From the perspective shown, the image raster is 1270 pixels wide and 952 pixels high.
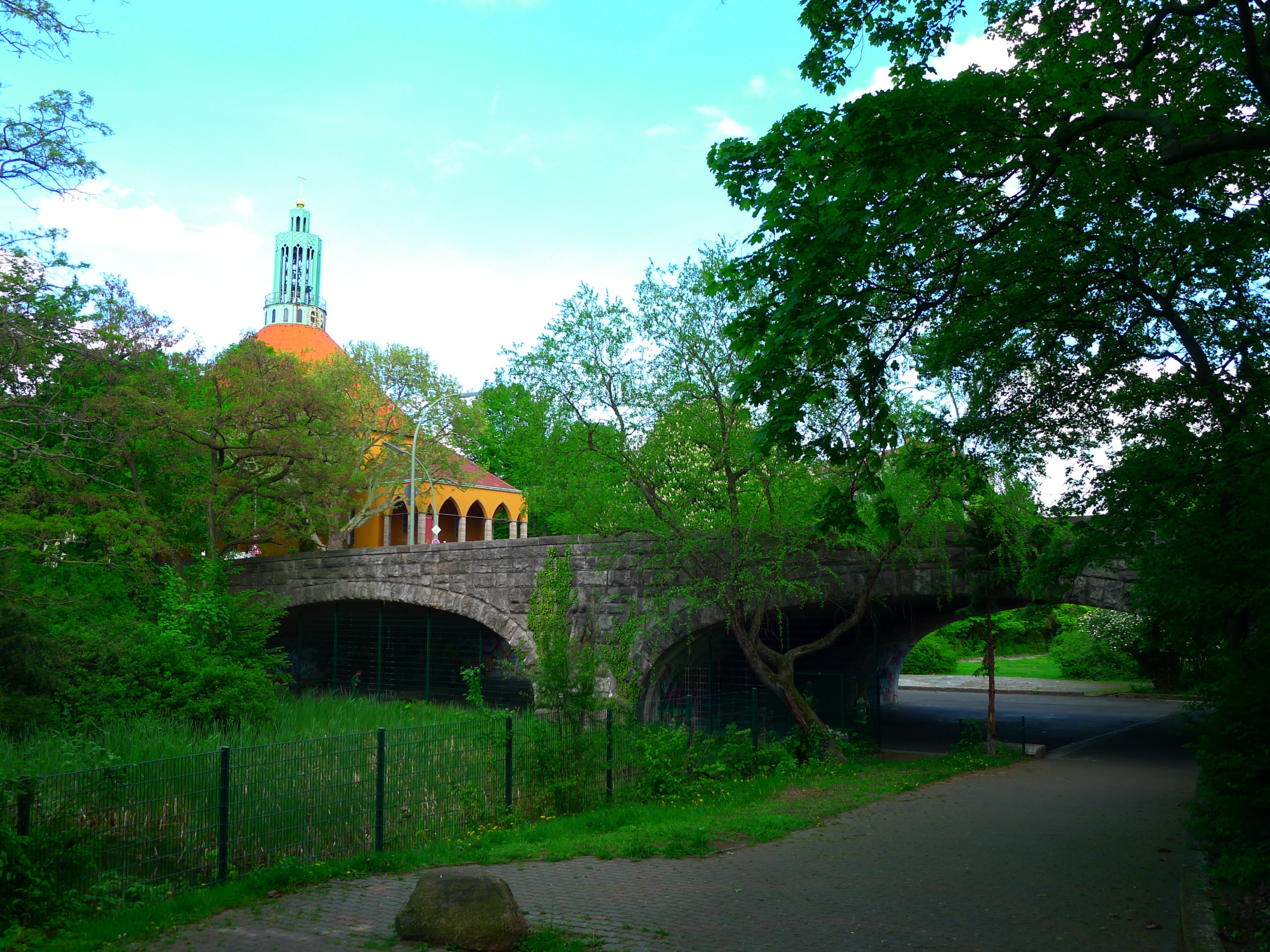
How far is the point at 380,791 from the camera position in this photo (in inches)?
342

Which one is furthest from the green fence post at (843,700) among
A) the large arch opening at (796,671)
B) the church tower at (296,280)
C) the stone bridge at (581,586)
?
the church tower at (296,280)

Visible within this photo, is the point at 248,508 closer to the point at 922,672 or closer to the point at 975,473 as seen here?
the point at 975,473

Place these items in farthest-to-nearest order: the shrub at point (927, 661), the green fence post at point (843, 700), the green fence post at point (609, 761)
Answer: the shrub at point (927, 661) → the green fence post at point (843, 700) → the green fence post at point (609, 761)

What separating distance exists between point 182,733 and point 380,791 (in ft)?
18.0

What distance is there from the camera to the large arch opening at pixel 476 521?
4450cm

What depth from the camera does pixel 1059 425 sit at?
1063 centimetres

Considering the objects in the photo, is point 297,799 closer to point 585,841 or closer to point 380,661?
point 585,841

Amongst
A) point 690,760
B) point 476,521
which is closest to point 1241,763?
point 690,760

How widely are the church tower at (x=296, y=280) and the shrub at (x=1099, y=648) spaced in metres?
39.5

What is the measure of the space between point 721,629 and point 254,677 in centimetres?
870

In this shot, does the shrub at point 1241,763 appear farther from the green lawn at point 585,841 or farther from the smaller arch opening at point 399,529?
the smaller arch opening at point 399,529

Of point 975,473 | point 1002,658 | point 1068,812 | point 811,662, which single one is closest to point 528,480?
point 975,473

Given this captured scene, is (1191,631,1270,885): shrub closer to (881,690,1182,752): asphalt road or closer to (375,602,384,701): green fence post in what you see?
(881,690,1182,752): asphalt road

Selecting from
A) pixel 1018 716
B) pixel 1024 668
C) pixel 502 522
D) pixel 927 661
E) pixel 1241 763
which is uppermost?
pixel 502 522
